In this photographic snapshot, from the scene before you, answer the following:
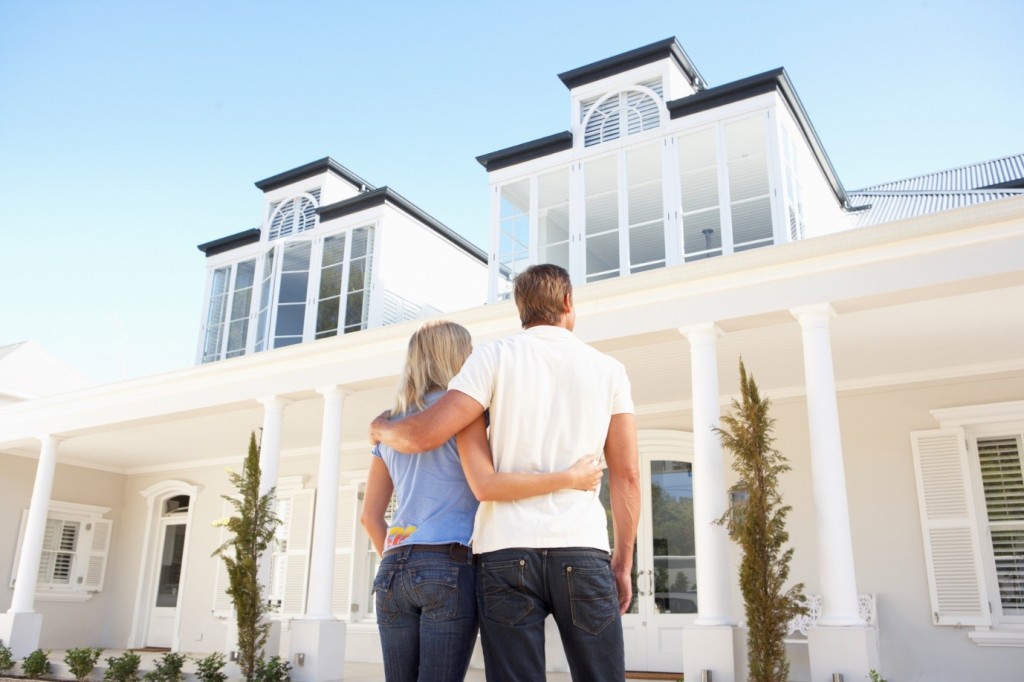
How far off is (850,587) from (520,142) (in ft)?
23.4

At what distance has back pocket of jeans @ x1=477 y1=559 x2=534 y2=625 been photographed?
160 cm

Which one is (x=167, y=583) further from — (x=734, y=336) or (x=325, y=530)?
(x=734, y=336)

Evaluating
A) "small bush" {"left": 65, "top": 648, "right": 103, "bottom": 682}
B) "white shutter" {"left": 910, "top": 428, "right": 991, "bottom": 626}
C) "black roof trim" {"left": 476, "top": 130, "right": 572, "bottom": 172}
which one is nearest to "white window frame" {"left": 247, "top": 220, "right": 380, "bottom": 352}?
"black roof trim" {"left": 476, "top": 130, "right": 572, "bottom": 172}

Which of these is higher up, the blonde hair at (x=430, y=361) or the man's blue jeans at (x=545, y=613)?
the blonde hair at (x=430, y=361)

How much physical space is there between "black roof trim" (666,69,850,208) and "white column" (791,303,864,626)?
4.01 m

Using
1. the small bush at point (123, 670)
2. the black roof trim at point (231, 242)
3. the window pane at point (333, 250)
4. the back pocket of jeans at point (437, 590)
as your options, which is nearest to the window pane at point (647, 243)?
the window pane at point (333, 250)

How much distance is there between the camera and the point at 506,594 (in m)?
1.62

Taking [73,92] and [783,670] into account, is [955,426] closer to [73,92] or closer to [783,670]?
[783,670]

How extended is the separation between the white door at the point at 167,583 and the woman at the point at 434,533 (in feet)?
43.0

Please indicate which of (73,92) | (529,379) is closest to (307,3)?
(73,92)

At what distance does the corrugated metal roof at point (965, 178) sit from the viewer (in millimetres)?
13438

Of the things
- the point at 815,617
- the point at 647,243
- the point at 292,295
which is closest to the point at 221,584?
the point at 292,295

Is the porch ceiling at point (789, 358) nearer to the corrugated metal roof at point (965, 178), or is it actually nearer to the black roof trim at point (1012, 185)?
the black roof trim at point (1012, 185)

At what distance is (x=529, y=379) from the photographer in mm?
1774
